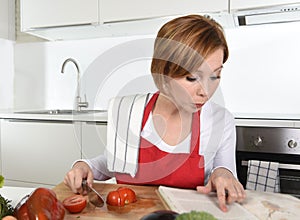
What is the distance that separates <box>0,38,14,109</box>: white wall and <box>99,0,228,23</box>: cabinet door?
0.96 m

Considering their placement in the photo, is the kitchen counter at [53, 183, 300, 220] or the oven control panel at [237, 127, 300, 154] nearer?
the kitchen counter at [53, 183, 300, 220]

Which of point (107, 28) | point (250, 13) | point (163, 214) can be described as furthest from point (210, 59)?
point (107, 28)

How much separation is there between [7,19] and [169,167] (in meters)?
2.13

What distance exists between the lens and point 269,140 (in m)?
1.61

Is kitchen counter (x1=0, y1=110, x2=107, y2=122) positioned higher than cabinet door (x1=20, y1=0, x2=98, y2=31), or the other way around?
cabinet door (x1=20, y1=0, x2=98, y2=31)

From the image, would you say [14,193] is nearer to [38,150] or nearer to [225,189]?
[225,189]

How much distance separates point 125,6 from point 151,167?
129 centimetres

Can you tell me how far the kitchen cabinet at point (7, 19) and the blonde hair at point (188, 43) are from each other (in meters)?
1.97

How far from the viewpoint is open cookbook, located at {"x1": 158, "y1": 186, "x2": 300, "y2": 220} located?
0.66 meters

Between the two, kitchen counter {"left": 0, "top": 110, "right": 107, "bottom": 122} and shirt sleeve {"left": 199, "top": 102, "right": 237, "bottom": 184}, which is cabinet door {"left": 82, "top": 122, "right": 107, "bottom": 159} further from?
shirt sleeve {"left": 199, "top": 102, "right": 237, "bottom": 184}

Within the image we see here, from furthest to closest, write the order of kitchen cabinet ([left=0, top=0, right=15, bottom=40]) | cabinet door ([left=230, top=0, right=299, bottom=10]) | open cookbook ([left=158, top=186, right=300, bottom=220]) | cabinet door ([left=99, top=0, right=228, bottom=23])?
kitchen cabinet ([left=0, top=0, right=15, bottom=40]), cabinet door ([left=99, top=0, right=228, bottom=23]), cabinet door ([left=230, top=0, right=299, bottom=10]), open cookbook ([left=158, top=186, right=300, bottom=220])

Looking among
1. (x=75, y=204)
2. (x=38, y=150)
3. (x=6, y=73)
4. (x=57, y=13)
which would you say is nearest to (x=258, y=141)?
(x=75, y=204)

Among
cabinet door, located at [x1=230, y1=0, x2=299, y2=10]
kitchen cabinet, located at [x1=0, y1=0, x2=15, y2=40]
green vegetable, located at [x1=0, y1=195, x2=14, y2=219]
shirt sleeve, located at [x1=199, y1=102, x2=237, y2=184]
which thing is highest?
kitchen cabinet, located at [x1=0, y1=0, x2=15, y2=40]

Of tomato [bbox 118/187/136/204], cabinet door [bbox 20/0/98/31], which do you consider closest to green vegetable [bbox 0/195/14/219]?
tomato [bbox 118/187/136/204]
